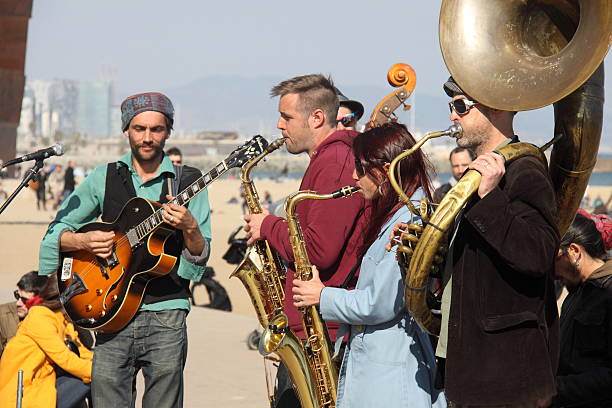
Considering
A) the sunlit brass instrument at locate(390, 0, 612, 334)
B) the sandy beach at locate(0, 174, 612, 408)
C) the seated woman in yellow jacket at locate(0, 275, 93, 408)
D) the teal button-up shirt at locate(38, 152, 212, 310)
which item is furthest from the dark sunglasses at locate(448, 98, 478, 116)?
the sandy beach at locate(0, 174, 612, 408)

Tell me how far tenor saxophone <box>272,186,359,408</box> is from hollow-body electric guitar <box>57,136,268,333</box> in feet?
1.88

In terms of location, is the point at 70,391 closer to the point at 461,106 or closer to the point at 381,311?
the point at 381,311

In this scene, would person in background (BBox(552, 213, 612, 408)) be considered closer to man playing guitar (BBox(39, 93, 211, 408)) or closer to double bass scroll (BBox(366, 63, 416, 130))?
double bass scroll (BBox(366, 63, 416, 130))

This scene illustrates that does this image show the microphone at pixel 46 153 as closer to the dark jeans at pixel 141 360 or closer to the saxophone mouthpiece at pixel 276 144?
the dark jeans at pixel 141 360

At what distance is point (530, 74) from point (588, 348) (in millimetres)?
1288

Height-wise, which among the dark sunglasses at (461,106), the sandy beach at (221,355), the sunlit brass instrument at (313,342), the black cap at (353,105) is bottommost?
the sandy beach at (221,355)

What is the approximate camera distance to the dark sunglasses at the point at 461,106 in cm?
330

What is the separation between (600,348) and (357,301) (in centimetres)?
98

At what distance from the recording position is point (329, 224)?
425cm

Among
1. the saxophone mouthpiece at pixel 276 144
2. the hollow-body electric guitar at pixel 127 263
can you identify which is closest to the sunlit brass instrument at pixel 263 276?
the saxophone mouthpiece at pixel 276 144

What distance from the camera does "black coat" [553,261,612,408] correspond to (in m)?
3.79

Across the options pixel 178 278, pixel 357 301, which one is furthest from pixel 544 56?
pixel 178 278

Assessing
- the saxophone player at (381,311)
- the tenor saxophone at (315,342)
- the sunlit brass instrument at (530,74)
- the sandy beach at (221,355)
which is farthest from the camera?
the sandy beach at (221,355)

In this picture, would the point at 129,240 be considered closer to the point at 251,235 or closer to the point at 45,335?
the point at 251,235
